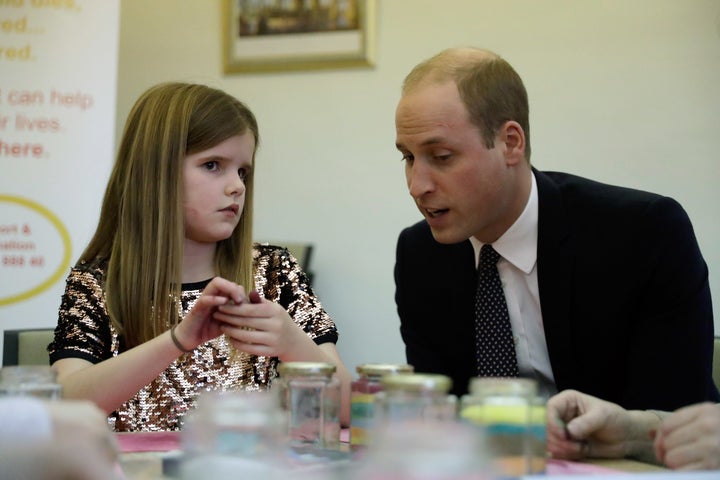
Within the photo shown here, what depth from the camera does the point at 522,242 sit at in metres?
1.88

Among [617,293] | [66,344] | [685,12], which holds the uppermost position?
[685,12]

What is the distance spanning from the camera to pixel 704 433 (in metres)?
1.02

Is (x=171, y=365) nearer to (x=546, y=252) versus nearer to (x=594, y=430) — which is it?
(x=546, y=252)

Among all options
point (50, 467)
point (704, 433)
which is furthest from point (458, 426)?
point (704, 433)

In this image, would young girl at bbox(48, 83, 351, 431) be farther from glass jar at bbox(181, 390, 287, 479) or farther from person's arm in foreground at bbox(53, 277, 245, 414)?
glass jar at bbox(181, 390, 287, 479)

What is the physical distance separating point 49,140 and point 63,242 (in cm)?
37

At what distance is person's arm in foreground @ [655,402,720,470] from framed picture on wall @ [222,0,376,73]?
2.83 meters

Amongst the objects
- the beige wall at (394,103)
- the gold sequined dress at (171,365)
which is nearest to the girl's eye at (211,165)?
the gold sequined dress at (171,365)

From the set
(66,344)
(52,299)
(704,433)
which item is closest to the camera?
(704,433)

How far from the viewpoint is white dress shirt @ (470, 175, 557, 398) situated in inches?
72.0

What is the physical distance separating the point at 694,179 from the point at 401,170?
3.72 ft

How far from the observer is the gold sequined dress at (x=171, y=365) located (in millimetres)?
1725

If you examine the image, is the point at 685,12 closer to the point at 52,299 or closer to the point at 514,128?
the point at 514,128

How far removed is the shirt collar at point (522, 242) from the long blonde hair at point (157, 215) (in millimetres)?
539
